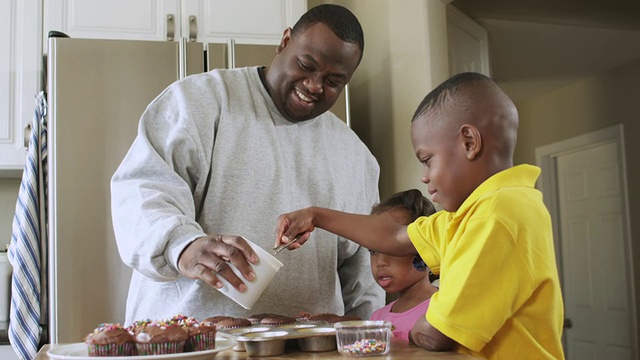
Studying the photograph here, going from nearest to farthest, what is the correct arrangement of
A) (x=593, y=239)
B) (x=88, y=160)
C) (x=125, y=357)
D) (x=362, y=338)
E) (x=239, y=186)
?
(x=125, y=357), (x=362, y=338), (x=239, y=186), (x=88, y=160), (x=593, y=239)

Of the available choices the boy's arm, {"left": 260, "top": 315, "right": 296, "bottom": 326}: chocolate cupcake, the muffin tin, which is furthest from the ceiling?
the muffin tin

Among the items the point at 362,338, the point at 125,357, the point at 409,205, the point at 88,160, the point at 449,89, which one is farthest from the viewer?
the point at 88,160

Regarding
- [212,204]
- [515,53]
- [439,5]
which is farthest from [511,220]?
[515,53]

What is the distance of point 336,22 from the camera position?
5.00 ft

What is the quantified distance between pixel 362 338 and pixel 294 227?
41cm

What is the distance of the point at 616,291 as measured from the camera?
16.2 ft

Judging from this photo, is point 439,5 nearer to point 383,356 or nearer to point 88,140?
point 88,140

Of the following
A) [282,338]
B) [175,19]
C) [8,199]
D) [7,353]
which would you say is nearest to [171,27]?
[175,19]

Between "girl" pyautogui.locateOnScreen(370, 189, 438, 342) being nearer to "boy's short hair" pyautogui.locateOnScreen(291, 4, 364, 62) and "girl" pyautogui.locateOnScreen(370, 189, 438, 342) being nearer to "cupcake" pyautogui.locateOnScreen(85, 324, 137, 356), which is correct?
"boy's short hair" pyautogui.locateOnScreen(291, 4, 364, 62)

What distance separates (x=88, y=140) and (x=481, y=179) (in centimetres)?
156

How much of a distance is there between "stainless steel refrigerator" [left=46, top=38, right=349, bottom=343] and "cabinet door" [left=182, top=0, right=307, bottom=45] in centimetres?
33

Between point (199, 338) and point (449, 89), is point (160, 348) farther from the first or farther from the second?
point (449, 89)

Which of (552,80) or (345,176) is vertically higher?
(552,80)

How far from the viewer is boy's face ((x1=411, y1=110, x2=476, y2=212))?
1035mm
